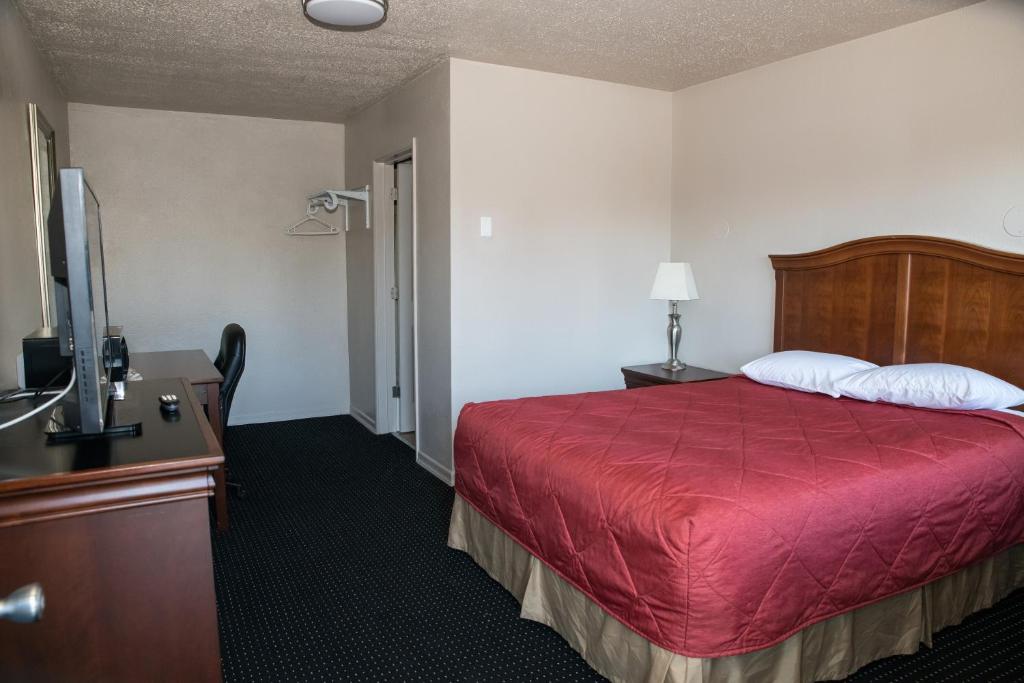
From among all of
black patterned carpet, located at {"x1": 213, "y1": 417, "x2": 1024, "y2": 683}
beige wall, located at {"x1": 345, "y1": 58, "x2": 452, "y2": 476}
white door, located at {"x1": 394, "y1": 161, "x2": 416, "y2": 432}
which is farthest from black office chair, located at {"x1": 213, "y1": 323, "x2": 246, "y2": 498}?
white door, located at {"x1": 394, "y1": 161, "x2": 416, "y2": 432}

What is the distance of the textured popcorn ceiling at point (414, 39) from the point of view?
3049 mm

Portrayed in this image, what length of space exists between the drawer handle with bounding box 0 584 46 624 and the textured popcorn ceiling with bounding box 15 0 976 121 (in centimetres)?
275

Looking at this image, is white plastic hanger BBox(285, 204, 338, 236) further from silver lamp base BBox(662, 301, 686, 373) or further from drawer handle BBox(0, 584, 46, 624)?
drawer handle BBox(0, 584, 46, 624)

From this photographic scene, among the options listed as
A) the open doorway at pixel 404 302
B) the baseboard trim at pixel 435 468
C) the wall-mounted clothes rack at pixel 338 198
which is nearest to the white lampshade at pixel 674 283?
the baseboard trim at pixel 435 468

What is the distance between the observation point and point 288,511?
3686 mm

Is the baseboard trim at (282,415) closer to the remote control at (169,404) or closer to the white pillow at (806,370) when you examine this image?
the white pillow at (806,370)

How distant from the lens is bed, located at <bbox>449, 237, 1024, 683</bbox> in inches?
71.2

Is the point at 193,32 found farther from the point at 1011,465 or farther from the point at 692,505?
the point at 1011,465

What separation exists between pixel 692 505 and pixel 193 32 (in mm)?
3152

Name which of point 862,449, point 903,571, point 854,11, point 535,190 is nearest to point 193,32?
point 535,190

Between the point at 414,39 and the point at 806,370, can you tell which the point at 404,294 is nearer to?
the point at 414,39

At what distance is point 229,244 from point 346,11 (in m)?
3.01

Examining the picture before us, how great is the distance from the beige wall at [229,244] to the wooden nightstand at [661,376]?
264cm

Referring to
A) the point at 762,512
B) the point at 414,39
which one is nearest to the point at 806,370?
the point at 762,512
